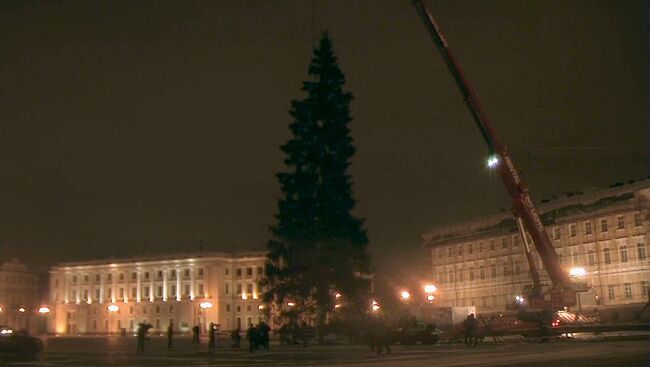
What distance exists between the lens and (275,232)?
54.3 meters

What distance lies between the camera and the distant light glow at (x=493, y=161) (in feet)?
164

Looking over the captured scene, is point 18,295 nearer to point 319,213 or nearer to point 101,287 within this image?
point 101,287

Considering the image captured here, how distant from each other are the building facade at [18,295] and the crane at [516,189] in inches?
4844

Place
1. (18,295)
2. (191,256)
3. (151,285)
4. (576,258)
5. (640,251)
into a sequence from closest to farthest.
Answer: (640,251), (576,258), (191,256), (151,285), (18,295)

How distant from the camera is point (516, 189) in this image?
49.6m

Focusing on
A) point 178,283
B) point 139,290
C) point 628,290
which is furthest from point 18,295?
point 628,290

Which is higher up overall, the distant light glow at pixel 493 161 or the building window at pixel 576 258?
the distant light glow at pixel 493 161

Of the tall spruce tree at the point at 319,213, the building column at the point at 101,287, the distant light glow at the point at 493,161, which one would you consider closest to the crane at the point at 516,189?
the distant light glow at the point at 493,161

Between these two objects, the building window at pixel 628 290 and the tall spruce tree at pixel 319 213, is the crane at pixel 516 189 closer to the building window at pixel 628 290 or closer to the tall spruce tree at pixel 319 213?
the tall spruce tree at pixel 319 213

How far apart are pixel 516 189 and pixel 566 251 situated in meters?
51.5

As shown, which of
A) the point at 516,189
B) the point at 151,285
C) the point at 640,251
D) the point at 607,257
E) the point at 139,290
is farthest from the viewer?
the point at 139,290

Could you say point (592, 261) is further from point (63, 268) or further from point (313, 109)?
point (63, 268)

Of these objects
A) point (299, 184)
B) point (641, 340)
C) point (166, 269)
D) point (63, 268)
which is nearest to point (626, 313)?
point (299, 184)

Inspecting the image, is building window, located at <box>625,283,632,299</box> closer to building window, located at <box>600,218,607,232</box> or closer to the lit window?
building window, located at <box>600,218,607,232</box>
